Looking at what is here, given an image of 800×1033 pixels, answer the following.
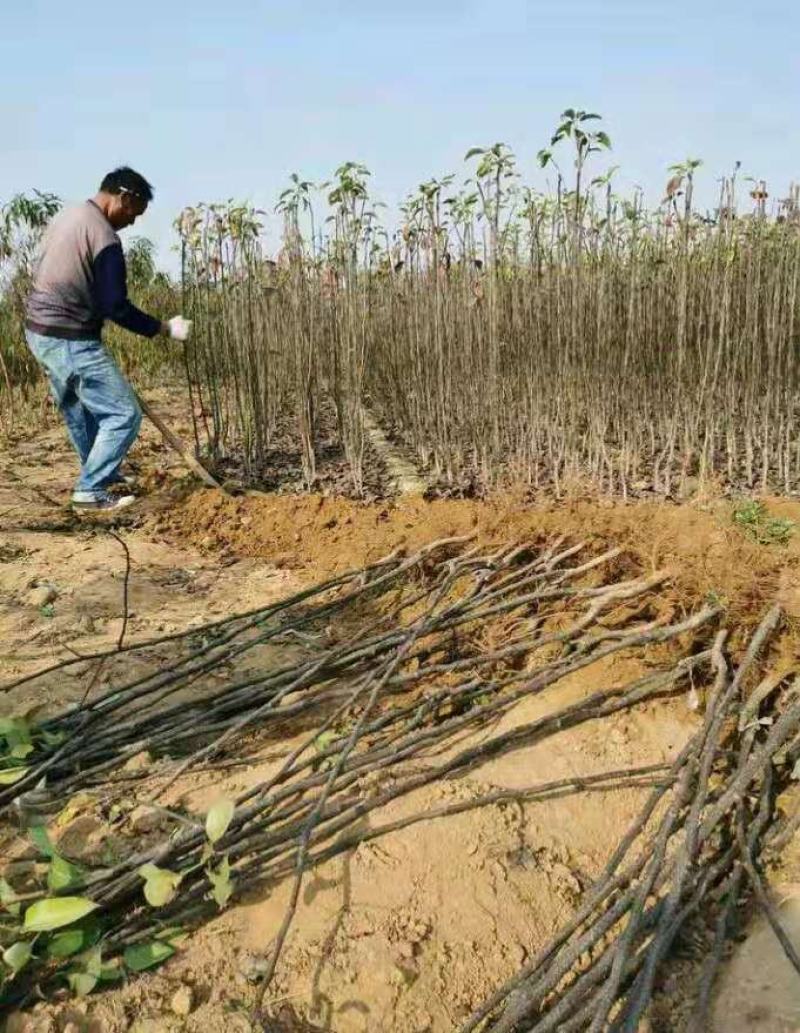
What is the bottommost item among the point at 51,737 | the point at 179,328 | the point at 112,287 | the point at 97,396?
the point at 51,737

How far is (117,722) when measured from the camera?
5.53 feet

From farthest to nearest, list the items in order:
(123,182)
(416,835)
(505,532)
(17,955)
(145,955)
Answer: (123,182), (505,532), (416,835), (145,955), (17,955)

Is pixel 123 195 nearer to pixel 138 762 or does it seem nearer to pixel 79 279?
pixel 79 279

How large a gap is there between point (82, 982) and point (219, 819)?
30 cm

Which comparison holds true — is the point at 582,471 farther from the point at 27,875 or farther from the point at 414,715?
the point at 27,875

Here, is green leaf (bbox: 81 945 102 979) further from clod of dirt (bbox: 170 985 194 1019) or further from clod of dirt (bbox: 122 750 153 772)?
clod of dirt (bbox: 122 750 153 772)

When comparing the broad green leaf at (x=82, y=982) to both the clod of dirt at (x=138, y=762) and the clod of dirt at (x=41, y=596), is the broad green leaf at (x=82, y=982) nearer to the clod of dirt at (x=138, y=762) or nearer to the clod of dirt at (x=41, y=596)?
the clod of dirt at (x=138, y=762)

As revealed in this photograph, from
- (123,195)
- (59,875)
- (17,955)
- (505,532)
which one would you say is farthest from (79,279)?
(17,955)

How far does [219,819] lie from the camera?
1229 mm

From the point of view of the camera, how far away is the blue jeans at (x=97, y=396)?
3.67m

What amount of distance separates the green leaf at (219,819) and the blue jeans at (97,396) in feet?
8.98

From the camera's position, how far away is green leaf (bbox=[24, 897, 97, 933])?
1.17 m

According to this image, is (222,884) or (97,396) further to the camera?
(97,396)

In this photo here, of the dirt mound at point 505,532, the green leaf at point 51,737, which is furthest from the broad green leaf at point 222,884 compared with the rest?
the dirt mound at point 505,532
